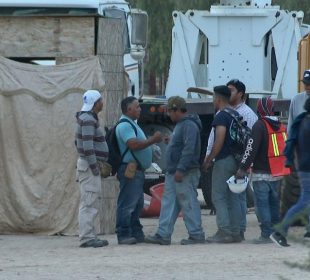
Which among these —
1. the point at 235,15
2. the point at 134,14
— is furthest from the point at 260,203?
the point at 235,15

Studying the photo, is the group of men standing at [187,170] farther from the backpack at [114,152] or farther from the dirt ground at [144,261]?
the dirt ground at [144,261]

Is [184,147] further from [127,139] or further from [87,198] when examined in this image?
[87,198]

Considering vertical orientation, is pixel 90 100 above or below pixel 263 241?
above

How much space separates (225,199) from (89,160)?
5.61 feet

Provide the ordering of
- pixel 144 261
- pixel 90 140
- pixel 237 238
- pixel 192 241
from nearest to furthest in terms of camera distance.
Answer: pixel 144 261, pixel 90 140, pixel 192 241, pixel 237 238

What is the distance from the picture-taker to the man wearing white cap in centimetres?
1288

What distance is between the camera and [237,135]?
13.3 m

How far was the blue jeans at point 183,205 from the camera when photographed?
1331 centimetres

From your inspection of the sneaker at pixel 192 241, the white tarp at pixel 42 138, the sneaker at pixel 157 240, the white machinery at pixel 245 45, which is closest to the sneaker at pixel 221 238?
the sneaker at pixel 192 241

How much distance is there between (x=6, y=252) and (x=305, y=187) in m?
3.37

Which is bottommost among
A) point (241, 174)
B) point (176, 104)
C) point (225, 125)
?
point (241, 174)

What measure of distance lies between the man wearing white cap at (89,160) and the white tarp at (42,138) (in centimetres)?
144

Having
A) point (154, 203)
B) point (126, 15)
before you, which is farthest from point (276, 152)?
point (126, 15)

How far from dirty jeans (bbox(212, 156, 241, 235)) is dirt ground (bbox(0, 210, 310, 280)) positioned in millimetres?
271
